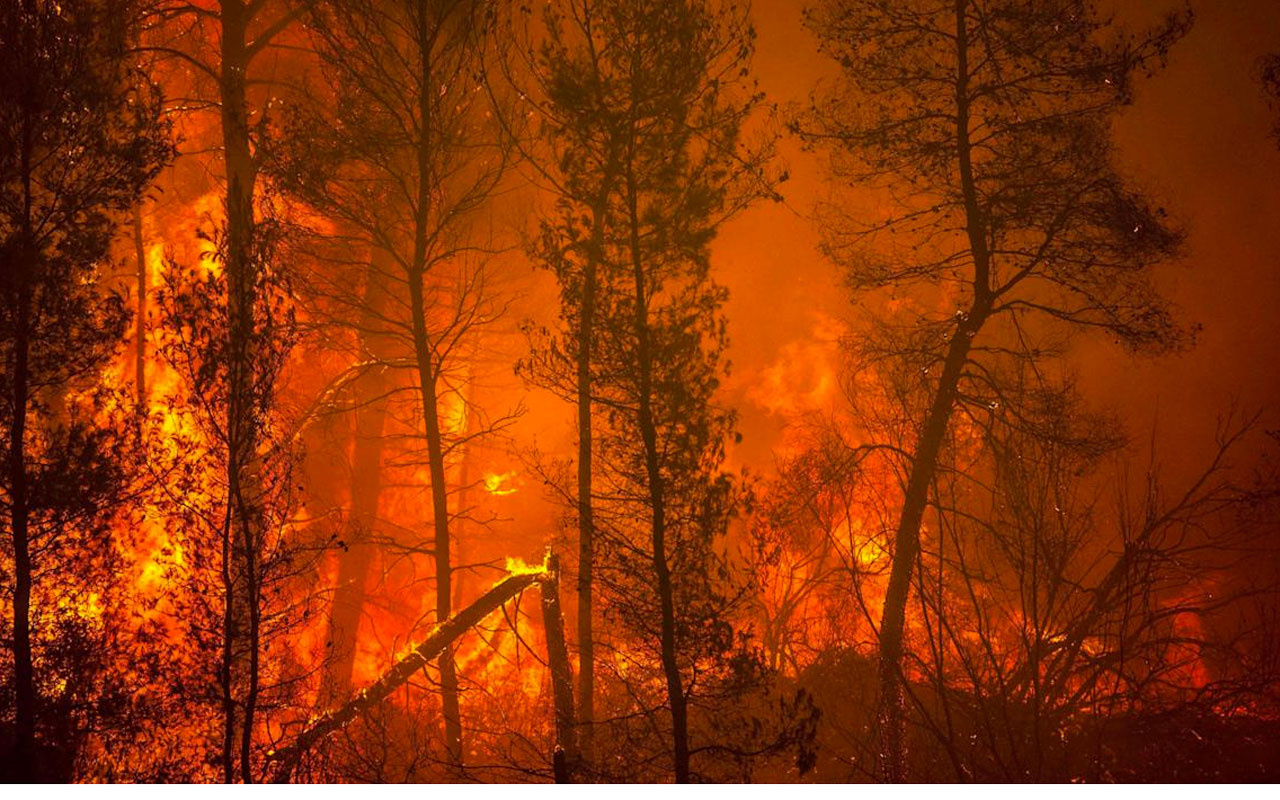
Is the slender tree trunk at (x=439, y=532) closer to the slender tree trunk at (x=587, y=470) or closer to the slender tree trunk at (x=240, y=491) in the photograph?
the slender tree trunk at (x=587, y=470)

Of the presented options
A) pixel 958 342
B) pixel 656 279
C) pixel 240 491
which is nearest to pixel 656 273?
pixel 656 279

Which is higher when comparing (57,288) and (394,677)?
(57,288)

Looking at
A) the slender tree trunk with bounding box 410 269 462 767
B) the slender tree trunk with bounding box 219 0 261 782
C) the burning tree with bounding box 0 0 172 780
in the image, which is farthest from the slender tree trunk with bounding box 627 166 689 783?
the burning tree with bounding box 0 0 172 780

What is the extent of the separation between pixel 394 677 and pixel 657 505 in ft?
7.58

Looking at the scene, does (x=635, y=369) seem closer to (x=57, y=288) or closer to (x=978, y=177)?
(x=978, y=177)

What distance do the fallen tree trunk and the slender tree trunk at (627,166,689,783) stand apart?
1394mm

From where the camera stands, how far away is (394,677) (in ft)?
20.6

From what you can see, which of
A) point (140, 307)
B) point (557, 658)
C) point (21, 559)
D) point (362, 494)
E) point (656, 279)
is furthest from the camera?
point (140, 307)

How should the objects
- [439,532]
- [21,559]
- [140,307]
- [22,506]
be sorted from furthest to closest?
[140,307] < [439,532] < [22,506] < [21,559]

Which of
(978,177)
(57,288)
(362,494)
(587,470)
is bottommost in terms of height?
(587,470)

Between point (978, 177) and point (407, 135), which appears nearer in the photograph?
point (978, 177)

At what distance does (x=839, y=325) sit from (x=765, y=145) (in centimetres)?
1490

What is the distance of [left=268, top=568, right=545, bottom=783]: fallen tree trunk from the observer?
19.0ft

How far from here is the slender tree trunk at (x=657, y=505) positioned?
17.8 feet
